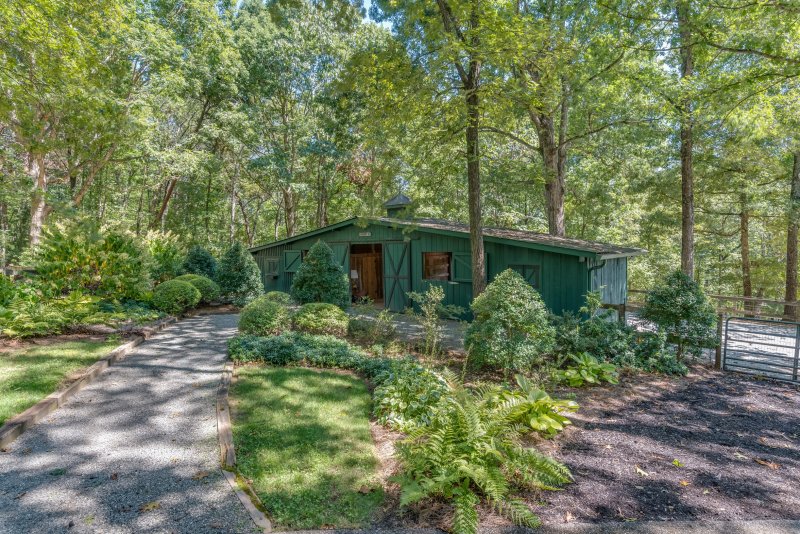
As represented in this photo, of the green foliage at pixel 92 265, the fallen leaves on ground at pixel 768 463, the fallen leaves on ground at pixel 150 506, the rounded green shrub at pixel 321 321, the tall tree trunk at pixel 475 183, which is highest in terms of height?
the tall tree trunk at pixel 475 183

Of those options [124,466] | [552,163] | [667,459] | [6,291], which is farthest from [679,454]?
[552,163]

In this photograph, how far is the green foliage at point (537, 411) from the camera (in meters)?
4.00

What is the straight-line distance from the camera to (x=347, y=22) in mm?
7168

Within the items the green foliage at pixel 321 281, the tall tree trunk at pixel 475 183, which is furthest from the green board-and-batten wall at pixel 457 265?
the tall tree trunk at pixel 475 183

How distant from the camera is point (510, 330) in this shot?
6.25 metres

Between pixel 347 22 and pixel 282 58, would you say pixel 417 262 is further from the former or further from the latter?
pixel 282 58

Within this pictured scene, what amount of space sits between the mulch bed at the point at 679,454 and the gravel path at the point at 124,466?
248 centimetres

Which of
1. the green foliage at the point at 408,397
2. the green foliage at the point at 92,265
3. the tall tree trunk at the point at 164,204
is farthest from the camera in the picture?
the tall tree trunk at the point at 164,204

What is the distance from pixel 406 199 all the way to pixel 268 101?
11.2m

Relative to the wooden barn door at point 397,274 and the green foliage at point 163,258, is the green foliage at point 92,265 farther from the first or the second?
the wooden barn door at point 397,274

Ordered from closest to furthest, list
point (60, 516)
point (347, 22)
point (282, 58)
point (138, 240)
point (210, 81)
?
1. point (60, 516)
2. point (347, 22)
3. point (138, 240)
4. point (210, 81)
5. point (282, 58)

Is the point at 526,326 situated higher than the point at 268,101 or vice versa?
the point at 268,101

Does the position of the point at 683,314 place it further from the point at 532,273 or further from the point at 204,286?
the point at 204,286

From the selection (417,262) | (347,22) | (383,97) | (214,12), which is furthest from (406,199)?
(214,12)
